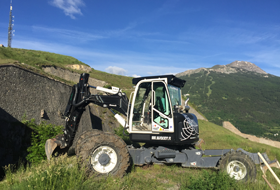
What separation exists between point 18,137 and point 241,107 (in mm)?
161907

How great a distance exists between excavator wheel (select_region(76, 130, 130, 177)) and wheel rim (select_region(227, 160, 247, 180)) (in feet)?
11.2

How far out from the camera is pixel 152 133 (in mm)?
7098

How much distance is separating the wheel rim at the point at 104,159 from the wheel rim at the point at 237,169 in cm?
382

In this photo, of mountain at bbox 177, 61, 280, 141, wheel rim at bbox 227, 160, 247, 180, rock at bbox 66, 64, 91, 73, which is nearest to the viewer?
wheel rim at bbox 227, 160, 247, 180

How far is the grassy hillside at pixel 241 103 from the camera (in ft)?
411

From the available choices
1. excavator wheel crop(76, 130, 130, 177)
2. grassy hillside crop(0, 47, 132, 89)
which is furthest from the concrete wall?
excavator wheel crop(76, 130, 130, 177)

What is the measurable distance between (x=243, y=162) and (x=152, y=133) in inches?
122

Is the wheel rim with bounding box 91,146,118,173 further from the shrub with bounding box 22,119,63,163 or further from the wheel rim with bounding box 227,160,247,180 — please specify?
the shrub with bounding box 22,119,63,163

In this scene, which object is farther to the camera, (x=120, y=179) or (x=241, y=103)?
(x=241, y=103)

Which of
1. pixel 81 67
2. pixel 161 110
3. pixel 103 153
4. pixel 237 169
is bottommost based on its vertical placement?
pixel 237 169

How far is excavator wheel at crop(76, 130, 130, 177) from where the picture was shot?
620 cm

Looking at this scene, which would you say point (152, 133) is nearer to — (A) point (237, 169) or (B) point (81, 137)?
(B) point (81, 137)

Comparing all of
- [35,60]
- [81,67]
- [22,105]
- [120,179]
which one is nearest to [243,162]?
[120,179]

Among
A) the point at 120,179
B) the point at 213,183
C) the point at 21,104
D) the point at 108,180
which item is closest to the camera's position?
the point at 213,183
